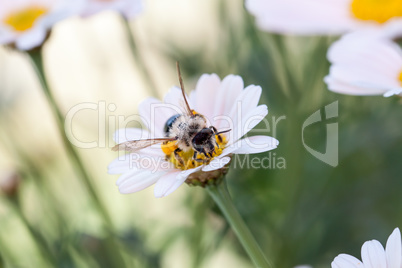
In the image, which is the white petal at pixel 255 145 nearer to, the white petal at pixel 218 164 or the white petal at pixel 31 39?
the white petal at pixel 218 164

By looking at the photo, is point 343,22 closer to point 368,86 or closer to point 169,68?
point 368,86

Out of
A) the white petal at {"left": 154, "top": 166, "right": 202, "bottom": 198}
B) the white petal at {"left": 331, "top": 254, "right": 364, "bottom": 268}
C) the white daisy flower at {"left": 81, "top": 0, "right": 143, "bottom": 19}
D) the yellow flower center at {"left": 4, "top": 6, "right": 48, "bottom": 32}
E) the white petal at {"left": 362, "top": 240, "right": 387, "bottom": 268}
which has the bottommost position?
the white petal at {"left": 362, "top": 240, "right": 387, "bottom": 268}

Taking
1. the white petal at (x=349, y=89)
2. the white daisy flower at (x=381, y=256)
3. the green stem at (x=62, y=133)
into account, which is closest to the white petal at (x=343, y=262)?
the white daisy flower at (x=381, y=256)

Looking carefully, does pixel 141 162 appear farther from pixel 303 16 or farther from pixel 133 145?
pixel 303 16

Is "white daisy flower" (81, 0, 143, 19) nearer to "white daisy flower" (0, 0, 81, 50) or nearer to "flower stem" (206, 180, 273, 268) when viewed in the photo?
"white daisy flower" (0, 0, 81, 50)

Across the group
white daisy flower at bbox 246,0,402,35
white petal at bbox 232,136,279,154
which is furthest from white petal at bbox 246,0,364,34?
white petal at bbox 232,136,279,154

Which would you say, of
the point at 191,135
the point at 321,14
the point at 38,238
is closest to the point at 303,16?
the point at 321,14

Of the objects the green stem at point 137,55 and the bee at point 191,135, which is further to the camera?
the green stem at point 137,55
